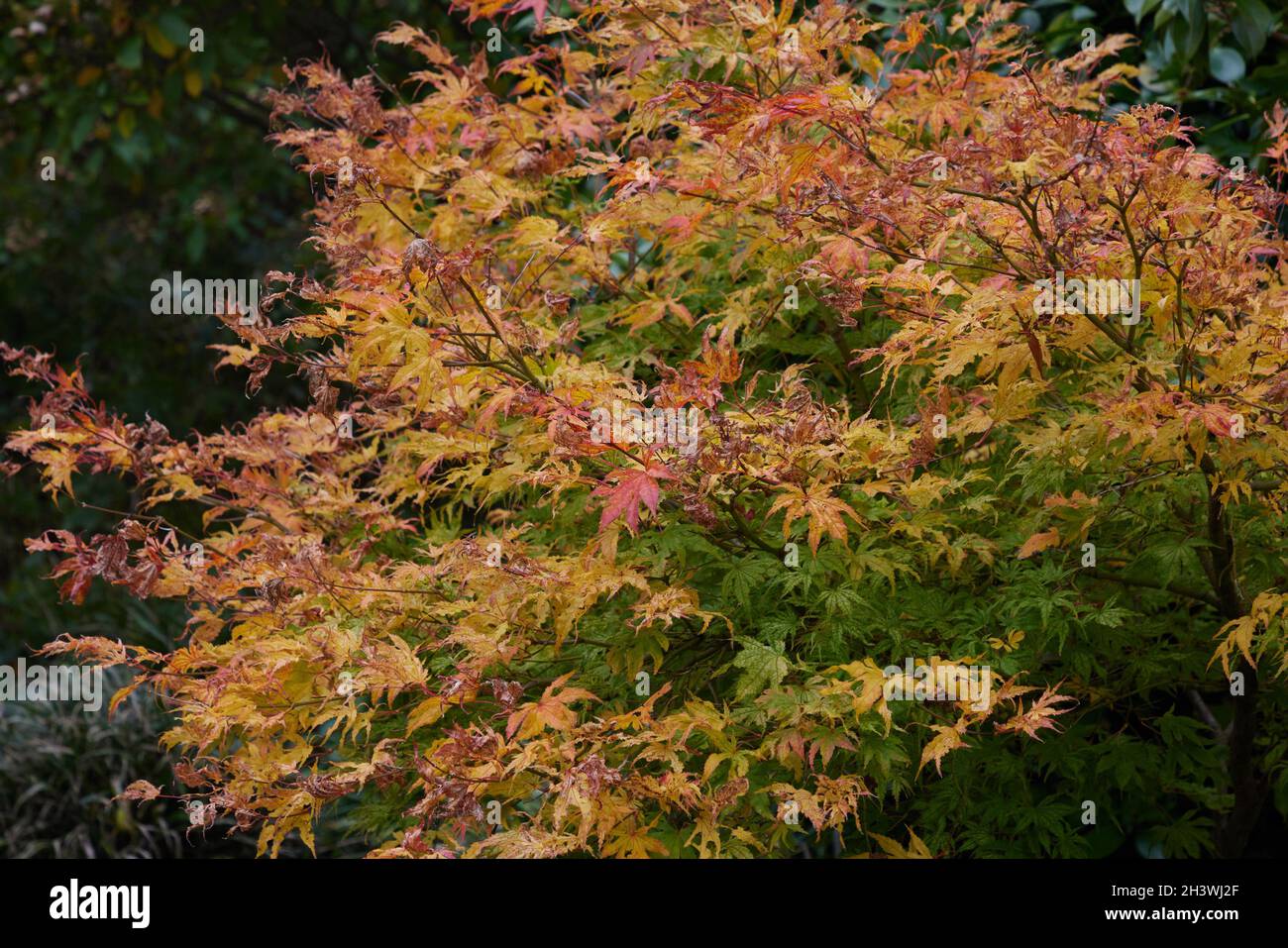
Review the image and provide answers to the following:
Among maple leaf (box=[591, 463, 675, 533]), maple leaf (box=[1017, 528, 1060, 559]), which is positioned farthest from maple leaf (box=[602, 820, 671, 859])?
maple leaf (box=[1017, 528, 1060, 559])

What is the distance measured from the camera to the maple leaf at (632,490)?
2.37m

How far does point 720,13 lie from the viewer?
3.17m

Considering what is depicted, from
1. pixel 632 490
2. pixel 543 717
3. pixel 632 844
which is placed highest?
pixel 632 490

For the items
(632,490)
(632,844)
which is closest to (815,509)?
(632,490)

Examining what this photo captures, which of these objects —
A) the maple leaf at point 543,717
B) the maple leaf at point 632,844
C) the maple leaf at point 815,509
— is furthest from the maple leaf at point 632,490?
the maple leaf at point 632,844

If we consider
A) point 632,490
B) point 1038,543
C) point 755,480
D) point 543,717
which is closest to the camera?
point 632,490

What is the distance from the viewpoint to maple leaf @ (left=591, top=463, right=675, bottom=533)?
237cm

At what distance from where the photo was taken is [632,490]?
2.41 metres

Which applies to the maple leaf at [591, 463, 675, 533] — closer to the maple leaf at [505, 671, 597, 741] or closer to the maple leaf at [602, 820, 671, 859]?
the maple leaf at [505, 671, 597, 741]

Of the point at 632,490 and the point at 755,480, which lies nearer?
the point at 632,490

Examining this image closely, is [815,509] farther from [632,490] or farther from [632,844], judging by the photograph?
[632,844]

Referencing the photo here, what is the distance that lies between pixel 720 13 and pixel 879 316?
2.70ft

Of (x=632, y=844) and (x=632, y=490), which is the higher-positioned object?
(x=632, y=490)

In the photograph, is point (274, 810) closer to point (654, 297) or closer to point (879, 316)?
point (654, 297)
